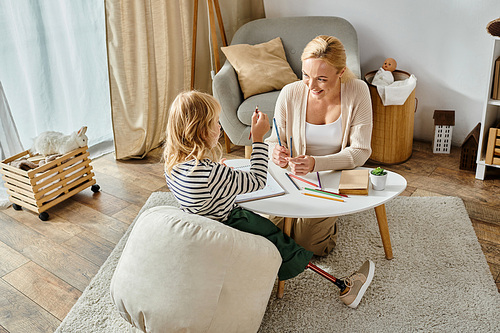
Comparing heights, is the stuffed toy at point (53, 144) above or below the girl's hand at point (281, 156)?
below

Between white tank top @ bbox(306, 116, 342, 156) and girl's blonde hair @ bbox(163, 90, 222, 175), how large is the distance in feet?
2.03

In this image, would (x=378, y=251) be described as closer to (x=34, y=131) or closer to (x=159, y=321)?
(x=159, y=321)

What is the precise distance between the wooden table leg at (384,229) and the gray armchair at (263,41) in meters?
1.09

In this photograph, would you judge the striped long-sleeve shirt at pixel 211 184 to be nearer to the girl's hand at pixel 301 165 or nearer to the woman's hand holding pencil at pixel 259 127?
the woman's hand holding pencil at pixel 259 127

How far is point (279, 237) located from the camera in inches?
57.4

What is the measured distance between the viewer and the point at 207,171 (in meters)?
1.29

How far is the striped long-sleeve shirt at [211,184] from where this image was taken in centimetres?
129

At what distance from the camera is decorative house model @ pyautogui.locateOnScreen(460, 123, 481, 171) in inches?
96.6

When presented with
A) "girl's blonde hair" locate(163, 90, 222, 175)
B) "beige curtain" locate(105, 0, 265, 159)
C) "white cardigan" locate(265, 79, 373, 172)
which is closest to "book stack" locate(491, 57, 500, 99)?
"white cardigan" locate(265, 79, 373, 172)

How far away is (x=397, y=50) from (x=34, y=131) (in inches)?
101

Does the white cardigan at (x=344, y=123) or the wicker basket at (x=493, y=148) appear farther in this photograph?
the wicker basket at (x=493, y=148)

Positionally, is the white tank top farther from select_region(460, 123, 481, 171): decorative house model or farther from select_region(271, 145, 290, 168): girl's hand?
select_region(460, 123, 481, 171): decorative house model

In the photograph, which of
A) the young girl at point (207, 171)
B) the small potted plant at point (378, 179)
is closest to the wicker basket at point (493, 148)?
the small potted plant at point (378, 179)

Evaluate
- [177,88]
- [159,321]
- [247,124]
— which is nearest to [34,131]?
[177,88]
